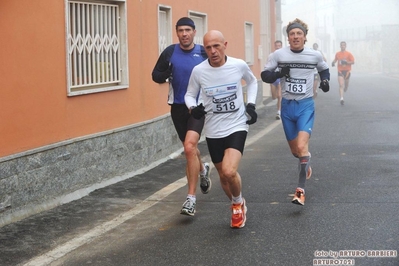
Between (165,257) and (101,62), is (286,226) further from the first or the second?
(101,62)

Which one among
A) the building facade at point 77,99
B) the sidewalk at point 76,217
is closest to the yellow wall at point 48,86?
the building facade at point 77,99

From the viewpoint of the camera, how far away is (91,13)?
10359 mm

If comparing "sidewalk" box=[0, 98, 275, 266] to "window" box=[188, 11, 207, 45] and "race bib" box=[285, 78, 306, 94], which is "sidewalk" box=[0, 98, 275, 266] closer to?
"race bib" box=[285, 78, 306, 94]

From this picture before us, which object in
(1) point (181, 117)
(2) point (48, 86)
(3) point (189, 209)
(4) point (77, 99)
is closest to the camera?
(3) point (189, 209)

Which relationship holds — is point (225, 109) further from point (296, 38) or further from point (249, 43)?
point (249, 43)

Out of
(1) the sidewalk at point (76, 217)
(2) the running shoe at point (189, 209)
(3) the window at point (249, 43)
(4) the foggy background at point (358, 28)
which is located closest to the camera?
(1) the sidewalk at point (76, 217)

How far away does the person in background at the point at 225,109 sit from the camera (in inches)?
281

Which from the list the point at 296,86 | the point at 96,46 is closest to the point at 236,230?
the point at 296,86

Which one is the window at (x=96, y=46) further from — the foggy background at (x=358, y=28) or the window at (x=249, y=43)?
the foggy background at (x=358, y=28)

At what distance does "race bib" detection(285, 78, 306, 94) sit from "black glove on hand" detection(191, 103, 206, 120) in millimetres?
1761

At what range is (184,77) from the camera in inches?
326

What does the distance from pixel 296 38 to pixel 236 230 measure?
2513 mm

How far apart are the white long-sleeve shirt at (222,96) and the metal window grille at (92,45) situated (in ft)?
8.76

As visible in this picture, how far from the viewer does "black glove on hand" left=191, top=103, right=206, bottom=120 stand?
284 inches
